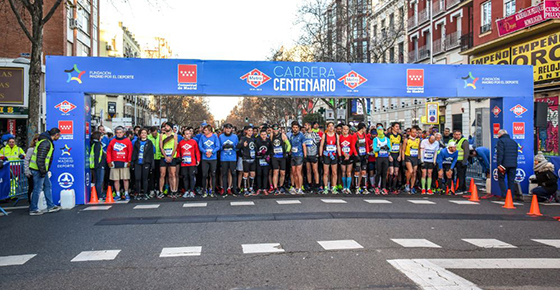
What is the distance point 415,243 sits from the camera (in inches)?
263

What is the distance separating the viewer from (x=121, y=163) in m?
11.4

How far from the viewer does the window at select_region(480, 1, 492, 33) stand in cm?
2827

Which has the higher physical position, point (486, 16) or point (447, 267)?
point (486, 16)

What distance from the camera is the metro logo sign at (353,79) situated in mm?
12227

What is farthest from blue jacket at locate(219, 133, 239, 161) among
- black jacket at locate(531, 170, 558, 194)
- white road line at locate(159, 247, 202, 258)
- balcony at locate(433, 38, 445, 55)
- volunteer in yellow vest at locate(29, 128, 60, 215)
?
balcony at locate(433, 38, 445, 55)

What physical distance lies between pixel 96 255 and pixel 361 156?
8357mm

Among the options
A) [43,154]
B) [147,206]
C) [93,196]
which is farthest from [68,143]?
[147,206]

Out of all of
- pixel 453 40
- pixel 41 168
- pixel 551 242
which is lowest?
pixel 551 242

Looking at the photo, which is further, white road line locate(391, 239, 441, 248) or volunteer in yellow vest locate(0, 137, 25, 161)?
volunteer in yellow vest locate(0, 137, 25, 161)

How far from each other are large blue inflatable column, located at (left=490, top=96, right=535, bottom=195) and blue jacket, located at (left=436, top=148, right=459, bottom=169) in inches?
51.8

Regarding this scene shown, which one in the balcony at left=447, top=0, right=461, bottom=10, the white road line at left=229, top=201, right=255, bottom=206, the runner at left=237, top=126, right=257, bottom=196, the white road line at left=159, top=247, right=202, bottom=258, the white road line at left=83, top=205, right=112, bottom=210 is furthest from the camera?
the balcony at left=447, top=0, right=461, bottom=10

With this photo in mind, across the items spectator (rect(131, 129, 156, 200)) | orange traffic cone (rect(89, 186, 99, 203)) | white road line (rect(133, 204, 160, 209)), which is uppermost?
spectator (rect(131, 129, 156, 200))

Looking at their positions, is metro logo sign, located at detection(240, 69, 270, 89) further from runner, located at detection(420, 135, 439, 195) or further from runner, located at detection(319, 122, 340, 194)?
runner, located at detection(420, 135, 439, 195)

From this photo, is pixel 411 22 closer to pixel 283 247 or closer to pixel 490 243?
pixel 490 243
